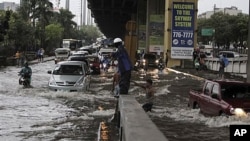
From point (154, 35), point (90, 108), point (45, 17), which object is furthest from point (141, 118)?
point (45, 17)

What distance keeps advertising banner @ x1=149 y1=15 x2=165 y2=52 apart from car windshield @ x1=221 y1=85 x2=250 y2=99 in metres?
42.0

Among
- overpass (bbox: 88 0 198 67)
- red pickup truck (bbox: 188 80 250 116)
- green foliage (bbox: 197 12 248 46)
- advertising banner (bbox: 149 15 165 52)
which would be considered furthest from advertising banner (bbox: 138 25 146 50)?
red pickup truck (bbox: 188 80 250 116)

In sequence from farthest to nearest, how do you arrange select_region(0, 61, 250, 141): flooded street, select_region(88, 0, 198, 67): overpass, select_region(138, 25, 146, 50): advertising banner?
1. select_region(138, 25, 146, 50): advertising banner
2. select_region(88, 0, 198, 67): overpass
3. select_region(0, 61, 250, 141): flooded street

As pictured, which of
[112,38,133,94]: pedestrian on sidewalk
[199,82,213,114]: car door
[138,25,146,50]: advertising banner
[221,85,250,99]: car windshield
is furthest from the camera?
[138,25,146,50]: advertising banner

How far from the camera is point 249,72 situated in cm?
2277

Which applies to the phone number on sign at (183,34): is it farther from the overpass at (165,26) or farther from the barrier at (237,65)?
the barrier at (237,65)

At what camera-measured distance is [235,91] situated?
14578 millimetres

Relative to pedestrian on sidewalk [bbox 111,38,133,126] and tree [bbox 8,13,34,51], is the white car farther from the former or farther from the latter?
tree [bbox 8,13,34,51]

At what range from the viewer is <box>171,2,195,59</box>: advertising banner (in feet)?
142

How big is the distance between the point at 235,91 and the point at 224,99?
906 millimetres

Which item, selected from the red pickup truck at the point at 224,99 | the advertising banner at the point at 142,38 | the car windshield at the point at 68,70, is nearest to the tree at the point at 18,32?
the advertising banner at the point at 142,38

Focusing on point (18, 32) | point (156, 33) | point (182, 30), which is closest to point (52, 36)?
point (18, 32)

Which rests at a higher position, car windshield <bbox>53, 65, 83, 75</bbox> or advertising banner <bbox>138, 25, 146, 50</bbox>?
advertising banner <bbox>138, 25, 146, 50</bbox>

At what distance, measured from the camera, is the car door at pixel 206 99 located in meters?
14.9
